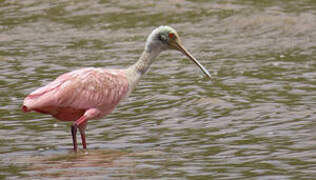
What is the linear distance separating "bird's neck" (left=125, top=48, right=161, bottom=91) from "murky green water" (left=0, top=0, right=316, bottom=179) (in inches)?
31.1

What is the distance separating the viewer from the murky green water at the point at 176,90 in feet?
33.8

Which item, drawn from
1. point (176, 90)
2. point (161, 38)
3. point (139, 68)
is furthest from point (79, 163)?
point (176, 90)

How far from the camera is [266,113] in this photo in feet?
43.1

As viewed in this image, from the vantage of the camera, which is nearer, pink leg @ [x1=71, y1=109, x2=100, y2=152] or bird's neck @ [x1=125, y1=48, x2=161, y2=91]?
pink leg @ [x1=71, y1=109, x2=100, y2=152]

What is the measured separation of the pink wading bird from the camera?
1093 centimetres

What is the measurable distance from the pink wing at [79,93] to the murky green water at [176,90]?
0.54 metres

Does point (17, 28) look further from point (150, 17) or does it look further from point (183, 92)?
point (183, 92)

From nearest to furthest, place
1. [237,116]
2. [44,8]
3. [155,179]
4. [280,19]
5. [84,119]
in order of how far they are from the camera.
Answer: [155,179], [84,119], [237,116], [280,19], [44,8]

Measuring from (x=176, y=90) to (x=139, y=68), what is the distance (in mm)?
3612

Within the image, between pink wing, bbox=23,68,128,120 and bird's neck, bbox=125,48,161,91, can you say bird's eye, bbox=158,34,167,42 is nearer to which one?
bird's neck, bbox=125,48,161,91

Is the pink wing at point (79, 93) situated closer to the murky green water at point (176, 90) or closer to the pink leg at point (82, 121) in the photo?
the pink leg at point (82, 121)

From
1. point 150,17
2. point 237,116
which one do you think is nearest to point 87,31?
point 150,17

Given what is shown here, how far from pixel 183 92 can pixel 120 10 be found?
9505 millimetres

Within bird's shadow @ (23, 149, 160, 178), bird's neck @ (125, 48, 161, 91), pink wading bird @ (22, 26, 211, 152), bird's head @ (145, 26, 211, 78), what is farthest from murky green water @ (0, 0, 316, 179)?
bird's head @ (145, 26, 211, 78)
